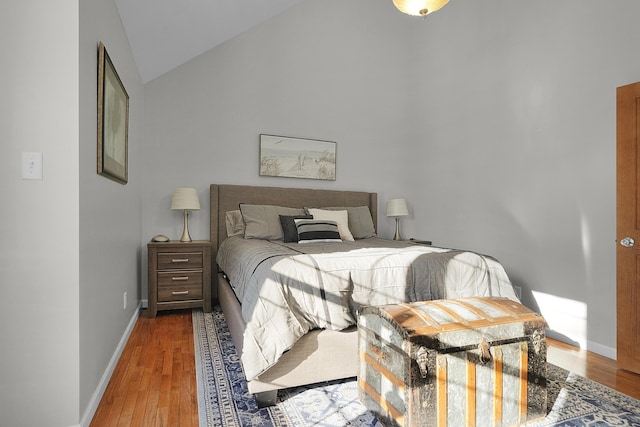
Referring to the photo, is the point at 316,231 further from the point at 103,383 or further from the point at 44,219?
the point at 44,219

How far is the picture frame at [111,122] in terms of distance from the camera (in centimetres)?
189

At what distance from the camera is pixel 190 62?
3.82 m

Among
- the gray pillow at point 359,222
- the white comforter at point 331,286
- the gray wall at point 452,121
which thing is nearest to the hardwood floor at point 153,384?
the white comforter at point 331,286

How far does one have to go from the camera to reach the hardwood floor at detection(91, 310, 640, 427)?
173cm

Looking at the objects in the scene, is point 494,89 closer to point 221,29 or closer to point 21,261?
point 221,29

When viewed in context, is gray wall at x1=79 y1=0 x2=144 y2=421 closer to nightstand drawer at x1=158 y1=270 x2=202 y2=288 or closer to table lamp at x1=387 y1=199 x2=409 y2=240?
nightstand drawer at x1=158 y1=270 x2=202 y2=288

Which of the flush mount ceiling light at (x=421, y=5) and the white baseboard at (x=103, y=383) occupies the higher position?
the flush mount ceiling light at (x=421, y=5)

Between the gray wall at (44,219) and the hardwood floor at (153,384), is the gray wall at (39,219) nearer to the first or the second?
the gray wall at (44,219)

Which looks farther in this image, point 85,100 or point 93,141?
point 93,141

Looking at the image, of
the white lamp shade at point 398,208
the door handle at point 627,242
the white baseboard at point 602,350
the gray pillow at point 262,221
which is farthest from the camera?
the white lamp shade at point 398,208

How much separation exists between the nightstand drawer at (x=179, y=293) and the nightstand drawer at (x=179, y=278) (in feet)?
0.09

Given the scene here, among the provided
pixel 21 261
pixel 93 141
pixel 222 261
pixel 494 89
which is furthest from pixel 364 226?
pixel 21 261

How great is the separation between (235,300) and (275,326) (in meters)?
0.82

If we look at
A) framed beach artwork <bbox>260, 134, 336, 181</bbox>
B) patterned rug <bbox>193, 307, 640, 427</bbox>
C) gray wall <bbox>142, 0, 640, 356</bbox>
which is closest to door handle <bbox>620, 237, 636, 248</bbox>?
gray wall <bbox>142, 0, 640, 356</bbox>
